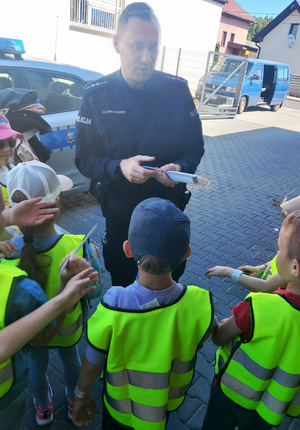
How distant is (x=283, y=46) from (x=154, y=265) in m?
38.1

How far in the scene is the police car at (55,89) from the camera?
13.1ft

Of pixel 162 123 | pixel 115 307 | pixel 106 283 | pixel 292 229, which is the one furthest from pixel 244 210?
pixel 115 307

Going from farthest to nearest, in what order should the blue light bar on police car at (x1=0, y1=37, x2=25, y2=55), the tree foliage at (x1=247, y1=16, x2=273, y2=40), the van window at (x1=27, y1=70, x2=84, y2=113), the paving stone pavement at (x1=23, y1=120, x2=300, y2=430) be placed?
1. the tree foliage at (x1=247, y1=16, x2=273, y2=40)
2. the van window at (x1=27, y1=70, x2=84, y2=113)
3. the blue light bar on police car at (x1=0, y1=37, x2=25, y2=55)
4. the paving stone pavement at (x1=23, y1=120, x2=300, y2=430)

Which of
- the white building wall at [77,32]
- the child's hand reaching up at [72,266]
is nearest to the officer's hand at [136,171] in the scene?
the child's hand reaching up at [72,266]

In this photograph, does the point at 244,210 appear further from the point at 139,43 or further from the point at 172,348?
the point at 172,348

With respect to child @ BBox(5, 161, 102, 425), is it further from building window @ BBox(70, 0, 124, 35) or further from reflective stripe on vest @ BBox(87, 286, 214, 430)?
building window @ BBox(70, 0, 124, 35)

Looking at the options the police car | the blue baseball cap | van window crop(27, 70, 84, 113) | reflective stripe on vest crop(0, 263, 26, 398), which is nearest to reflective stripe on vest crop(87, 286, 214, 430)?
the blue baseball cap

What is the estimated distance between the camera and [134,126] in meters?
2.11

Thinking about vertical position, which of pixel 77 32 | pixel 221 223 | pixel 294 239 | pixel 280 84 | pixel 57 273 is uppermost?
pixel 77 32

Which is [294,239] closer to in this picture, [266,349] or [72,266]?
[266,349]

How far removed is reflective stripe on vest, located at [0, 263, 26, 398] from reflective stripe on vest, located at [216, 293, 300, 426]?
98cm

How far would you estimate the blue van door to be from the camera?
53.2 feet

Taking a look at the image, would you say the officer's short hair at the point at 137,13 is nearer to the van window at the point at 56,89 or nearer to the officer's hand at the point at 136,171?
the officer's hand at the point at 136,171

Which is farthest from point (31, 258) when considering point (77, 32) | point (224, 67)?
Result: point (224, 67)
